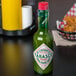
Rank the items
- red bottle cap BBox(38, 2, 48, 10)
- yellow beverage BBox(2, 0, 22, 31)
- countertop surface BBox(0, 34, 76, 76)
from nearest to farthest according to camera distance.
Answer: red bottle cap BBox(38, 2, 48, 10) < countertop surface BBox(0, 34, 76, 76) < yellow beverage BBox(2, 0, 22, 31)

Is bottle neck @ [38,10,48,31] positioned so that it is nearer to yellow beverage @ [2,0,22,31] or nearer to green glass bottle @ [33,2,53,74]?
green glass bottle @ [33,2,53,74]

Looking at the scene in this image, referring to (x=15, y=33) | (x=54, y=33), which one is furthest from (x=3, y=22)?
(x=54, y=33)

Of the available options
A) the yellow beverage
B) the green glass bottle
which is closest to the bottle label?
the green glass bottle

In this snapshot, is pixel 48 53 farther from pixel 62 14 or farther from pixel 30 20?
pixel 62 14

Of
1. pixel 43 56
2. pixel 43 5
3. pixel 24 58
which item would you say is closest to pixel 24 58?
pixel 24 58

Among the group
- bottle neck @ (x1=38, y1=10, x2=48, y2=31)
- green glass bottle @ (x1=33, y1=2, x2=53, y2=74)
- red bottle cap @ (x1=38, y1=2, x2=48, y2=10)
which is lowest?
green glass bottle @ (x1=33, y1=2, x2=53, y2=74)

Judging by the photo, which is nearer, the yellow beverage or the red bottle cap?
the red bottle cap

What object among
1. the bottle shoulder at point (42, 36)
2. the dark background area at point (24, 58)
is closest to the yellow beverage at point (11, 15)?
the dark background area at point (24, 58)

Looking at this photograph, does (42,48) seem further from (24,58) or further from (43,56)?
(24,58)

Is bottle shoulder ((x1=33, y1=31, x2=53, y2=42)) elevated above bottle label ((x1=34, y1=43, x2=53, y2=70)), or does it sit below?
above
